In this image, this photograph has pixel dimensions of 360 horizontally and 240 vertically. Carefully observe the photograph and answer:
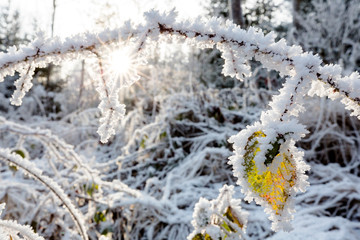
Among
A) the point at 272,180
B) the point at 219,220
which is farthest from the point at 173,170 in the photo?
the point at 272,180

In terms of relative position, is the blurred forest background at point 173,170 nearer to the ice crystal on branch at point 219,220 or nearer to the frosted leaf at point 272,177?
the frosted leaf at point 272,177

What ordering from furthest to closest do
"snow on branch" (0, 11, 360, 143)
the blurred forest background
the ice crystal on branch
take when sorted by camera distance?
the blurred forest background
the ice crystal on branch
"snow on branch" (0, 11, 360, 143)

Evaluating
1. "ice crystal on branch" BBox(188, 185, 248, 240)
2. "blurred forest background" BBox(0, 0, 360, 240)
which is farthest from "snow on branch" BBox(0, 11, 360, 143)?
"ice crystal on branch" BBox(188, 185, 248, 240)

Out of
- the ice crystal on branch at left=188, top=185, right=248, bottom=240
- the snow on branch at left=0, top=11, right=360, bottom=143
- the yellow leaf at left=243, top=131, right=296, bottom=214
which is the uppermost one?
the snow on branch at left=0, top=11, right=360, bottom=143

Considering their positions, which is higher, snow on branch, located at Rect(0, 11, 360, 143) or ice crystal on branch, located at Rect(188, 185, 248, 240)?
snow on branch, located at Rect(0, 11, 360, 143)

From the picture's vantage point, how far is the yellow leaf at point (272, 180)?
0.50m

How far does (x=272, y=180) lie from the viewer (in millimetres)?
504

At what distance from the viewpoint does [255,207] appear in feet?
7.07

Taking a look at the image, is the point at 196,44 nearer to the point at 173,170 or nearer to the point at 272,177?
the point at 272,177

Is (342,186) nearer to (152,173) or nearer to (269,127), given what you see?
(152,173)

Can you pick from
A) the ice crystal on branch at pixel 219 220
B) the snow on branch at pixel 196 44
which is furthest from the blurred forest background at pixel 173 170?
the ice crystal on branch at pixel 219 220

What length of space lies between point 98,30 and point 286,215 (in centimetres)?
44

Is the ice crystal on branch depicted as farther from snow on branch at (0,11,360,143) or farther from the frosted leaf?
snow on branch at (0,11,360,143)

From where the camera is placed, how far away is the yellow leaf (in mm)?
498
